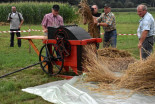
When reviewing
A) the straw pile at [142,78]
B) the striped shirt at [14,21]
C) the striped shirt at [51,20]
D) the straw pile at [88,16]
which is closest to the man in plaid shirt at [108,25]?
the straw pile at [88,16]

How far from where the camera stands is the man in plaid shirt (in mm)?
7438

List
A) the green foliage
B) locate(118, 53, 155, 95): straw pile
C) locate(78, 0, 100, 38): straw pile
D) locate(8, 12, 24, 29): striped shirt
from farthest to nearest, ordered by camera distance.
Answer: the green foliage < locate(8, 12, 24, 29): striped shirt < locate(78, 0, 100, 38): straw pile < locate(118, 53, 155, 95): straw pile

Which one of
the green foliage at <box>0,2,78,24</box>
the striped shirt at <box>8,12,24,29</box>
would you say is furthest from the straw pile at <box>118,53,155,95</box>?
the green foliage at <box>0,2,78,24</box>

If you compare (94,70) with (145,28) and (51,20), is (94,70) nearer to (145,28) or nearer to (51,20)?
(145,28)

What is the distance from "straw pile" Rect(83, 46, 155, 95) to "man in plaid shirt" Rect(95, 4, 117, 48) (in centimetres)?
246

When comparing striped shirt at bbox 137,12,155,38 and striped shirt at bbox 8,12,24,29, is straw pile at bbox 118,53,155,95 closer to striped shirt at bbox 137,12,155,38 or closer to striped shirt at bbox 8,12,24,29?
striped shirt at bbox 137,12,155,38

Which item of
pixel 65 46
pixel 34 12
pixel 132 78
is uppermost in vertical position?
pixel 34 12

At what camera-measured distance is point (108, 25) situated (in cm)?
748

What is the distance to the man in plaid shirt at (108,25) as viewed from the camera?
Answer: 7438mm

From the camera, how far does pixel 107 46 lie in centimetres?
784

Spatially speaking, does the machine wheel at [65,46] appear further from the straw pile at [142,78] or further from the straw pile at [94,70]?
the straw pile at [142,78]

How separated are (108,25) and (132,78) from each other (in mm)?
3106

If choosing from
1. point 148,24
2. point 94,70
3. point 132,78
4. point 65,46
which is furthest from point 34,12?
point 132,78

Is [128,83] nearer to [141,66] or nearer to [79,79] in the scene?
[141,66]
